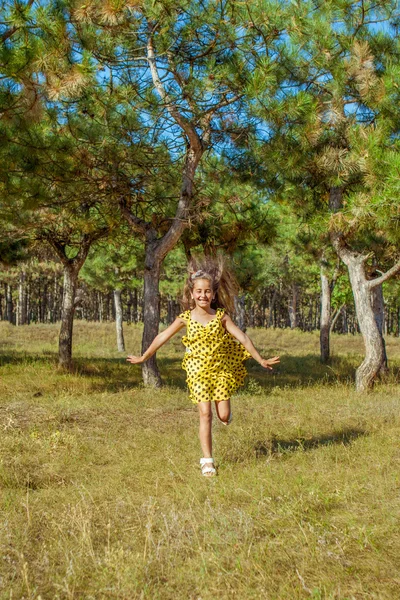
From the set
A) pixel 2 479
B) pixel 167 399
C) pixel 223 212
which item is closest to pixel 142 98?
pixel 223 212

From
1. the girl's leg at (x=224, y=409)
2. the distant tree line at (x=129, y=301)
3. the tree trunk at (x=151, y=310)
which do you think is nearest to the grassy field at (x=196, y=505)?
the girl's leg at (x=224, y=409)

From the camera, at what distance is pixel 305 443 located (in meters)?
6.05

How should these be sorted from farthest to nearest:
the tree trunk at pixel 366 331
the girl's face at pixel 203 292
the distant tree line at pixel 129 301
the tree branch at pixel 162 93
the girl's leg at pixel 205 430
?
the distant tree line at pixel 129 301, the tree trunk at pixel 366 331, the tree branch at pixel 162 93, the girl's face at pixel 203 292, the girl's leg at pixel 205 430

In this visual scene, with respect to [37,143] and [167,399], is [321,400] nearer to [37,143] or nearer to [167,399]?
[167,399]

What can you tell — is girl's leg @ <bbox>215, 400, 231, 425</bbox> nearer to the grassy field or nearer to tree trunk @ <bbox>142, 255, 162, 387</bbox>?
the grassy field

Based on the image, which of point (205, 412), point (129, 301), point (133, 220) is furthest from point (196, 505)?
point (129, 301)

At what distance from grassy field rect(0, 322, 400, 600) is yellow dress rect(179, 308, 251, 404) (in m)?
0.67

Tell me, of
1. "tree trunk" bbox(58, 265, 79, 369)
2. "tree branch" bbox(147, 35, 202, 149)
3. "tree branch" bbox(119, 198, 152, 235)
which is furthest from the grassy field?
"tree trunk" bbox(58, 265, 79, 369)

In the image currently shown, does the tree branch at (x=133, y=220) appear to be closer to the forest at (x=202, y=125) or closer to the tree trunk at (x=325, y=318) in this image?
the forest at (x=202, y=125)

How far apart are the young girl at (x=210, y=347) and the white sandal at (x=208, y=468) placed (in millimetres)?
118

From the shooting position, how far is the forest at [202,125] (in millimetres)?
6938

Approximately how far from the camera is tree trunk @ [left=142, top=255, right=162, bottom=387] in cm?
1147

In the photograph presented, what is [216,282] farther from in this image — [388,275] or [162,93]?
[388,275]

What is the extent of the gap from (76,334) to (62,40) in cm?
2412
